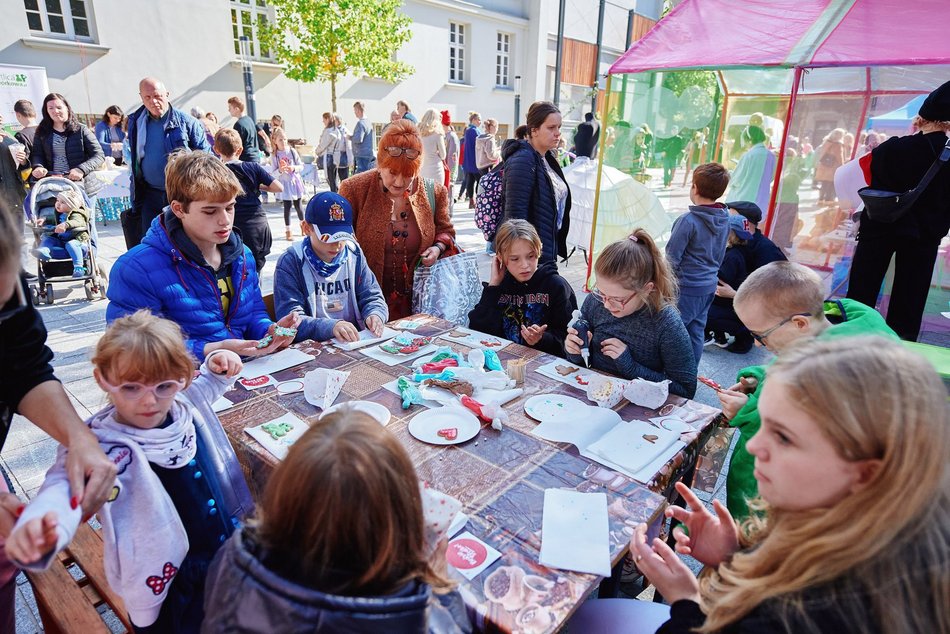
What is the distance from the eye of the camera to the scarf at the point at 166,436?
1404 mm

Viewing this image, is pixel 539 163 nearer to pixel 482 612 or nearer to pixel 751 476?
pixel 751 476

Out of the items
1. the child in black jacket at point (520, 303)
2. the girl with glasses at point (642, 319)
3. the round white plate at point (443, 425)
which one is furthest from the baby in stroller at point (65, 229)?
the girl with glasses at point (642, 319)

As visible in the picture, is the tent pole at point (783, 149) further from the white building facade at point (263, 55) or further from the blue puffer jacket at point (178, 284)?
the white building facade at point (263, 55)

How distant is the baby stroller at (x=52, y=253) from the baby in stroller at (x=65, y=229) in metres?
0.01

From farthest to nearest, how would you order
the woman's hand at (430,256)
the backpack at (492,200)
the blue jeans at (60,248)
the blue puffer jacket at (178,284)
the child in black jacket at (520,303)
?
the blue jeans at (60,248) → the backpack at (492,200) → the woman's hand at (430,256) → the child in black jacket at (520,303) → the blue puffer jacket at (178,284)

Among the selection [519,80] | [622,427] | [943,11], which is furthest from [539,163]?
[519,80]

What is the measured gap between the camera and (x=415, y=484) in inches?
39.2

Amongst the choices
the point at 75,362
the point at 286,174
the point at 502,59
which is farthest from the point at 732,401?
the point at 502,59

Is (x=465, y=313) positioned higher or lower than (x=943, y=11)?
lower

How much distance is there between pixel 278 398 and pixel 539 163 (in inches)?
99.7

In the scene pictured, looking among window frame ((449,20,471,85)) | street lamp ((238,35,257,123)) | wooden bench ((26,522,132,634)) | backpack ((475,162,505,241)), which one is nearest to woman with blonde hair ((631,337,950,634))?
wooden bench ((26,522,132,634))

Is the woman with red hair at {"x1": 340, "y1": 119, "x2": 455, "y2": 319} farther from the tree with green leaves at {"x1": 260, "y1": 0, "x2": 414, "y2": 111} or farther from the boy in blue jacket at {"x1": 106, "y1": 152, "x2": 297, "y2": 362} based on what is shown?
the tree with green leaves at {"x1": 260, "y1": 0, "x2": 414, "y2": 111}

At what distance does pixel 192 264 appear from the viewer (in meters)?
2.32

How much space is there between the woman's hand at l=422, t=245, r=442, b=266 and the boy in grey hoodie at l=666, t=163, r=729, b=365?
162 centimetres
